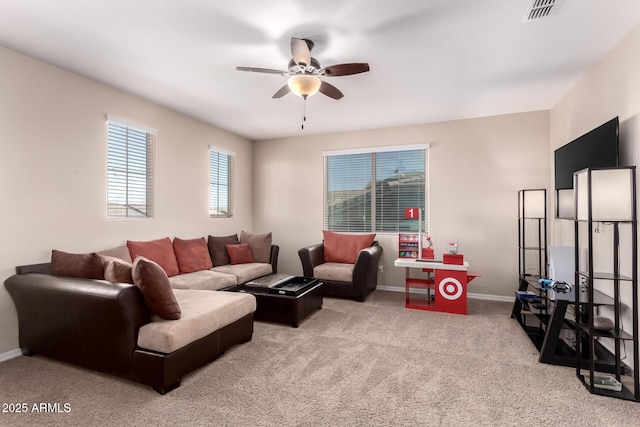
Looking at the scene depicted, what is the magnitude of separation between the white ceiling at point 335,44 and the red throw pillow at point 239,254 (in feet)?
7.32

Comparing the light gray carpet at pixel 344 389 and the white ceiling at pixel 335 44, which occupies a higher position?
the white ceiling at pixel 335 44

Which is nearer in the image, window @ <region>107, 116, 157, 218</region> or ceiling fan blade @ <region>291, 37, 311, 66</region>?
ceiling fan blade @ <region>291, 37, 311, 66</region>

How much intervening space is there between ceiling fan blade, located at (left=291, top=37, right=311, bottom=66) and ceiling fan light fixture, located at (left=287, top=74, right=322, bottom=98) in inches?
6.0

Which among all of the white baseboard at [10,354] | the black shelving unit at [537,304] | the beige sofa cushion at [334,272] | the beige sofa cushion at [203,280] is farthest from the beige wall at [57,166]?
the black shelving unit at [537,304]

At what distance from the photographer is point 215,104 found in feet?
14.5

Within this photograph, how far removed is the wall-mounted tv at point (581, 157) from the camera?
2762 mm

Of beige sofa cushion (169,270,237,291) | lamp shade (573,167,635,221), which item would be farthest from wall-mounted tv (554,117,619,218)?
beige sofa cushion (169,270,237,291)

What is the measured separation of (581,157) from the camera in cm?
327

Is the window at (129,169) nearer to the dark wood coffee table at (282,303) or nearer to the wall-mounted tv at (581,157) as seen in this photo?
the dark wood coffee table at (282,303)

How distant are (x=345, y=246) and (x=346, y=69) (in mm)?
3134

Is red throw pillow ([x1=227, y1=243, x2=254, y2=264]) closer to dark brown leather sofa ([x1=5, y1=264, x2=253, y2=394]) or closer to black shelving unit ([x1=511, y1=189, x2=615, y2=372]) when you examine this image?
dark brown leather sofa ([x1=5, y1=264, x2=253, y2=394])

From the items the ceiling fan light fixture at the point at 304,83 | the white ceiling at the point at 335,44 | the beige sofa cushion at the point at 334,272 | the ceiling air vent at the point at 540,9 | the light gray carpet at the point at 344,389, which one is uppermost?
the white ceiling at the point at 335,44

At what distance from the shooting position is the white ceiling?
2.36 meters

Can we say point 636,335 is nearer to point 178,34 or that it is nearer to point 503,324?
point 503,324
